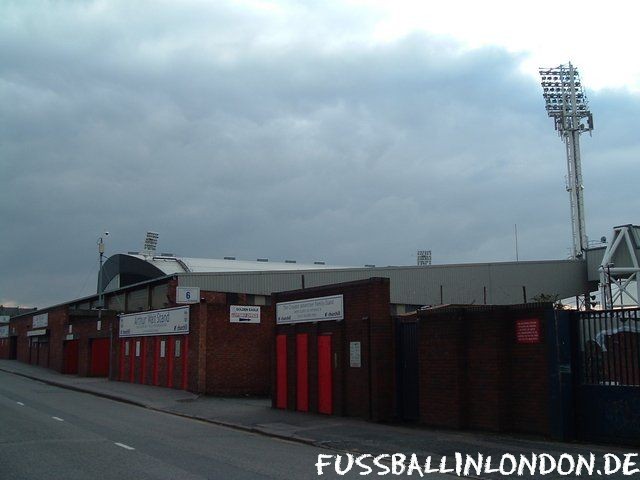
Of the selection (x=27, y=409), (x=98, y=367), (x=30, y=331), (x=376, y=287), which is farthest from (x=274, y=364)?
(x=30, y=331)

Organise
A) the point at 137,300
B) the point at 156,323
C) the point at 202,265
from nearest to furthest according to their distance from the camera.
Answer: the point at 156,323 < the point at 137,300 < the point at 202,265

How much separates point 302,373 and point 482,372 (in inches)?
272

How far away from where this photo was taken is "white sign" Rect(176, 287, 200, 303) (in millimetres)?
29484

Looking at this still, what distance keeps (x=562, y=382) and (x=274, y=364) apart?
34.1ft

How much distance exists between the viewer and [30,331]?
5738cm

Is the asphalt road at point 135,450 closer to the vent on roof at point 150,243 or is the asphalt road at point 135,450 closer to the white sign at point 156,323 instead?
the white sign at point 156,323

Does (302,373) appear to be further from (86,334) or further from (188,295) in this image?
(86,334)

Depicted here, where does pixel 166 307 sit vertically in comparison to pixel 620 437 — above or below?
above

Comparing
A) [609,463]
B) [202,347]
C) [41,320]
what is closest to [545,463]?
[609,463]

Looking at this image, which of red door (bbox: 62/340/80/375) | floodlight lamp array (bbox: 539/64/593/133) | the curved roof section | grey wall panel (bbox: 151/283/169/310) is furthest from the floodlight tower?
red door (bbox: 62/340/80/375)

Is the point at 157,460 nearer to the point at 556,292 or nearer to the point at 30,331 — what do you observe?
the point at 556,292

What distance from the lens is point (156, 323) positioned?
3203 centimetres

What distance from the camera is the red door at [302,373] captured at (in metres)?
20.2

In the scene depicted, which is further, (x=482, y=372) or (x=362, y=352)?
(x=362, y=352)
